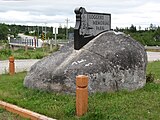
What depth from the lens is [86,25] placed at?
1064cm

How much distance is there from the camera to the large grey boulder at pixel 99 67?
928 centimetres

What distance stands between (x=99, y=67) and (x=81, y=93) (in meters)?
2.23

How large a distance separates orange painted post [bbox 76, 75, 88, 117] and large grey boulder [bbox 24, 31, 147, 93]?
1868 mm

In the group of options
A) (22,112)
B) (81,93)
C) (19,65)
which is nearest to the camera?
(81,93)

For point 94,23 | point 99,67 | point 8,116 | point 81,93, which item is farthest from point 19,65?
point 81,93

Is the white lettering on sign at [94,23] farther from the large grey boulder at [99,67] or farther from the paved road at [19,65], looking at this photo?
the paved road at [19,65]

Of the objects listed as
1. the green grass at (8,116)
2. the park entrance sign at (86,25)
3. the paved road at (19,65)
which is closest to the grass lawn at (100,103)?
the green grass at (8,116)

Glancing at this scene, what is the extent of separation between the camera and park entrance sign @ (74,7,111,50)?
34.5 ft

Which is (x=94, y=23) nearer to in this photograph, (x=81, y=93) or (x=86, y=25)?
(x=86, y=25)

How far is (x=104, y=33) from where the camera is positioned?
10656 mm

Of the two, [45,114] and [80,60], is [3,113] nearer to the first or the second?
[45,114]

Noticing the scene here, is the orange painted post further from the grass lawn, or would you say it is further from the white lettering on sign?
the white lettering on sign

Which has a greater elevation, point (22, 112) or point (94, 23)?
point (94, 23)

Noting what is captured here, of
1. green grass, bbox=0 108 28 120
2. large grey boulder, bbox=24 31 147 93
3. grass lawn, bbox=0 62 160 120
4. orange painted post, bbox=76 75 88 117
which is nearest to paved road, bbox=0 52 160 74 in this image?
large grey boulder, bbox=24 31 147 93
